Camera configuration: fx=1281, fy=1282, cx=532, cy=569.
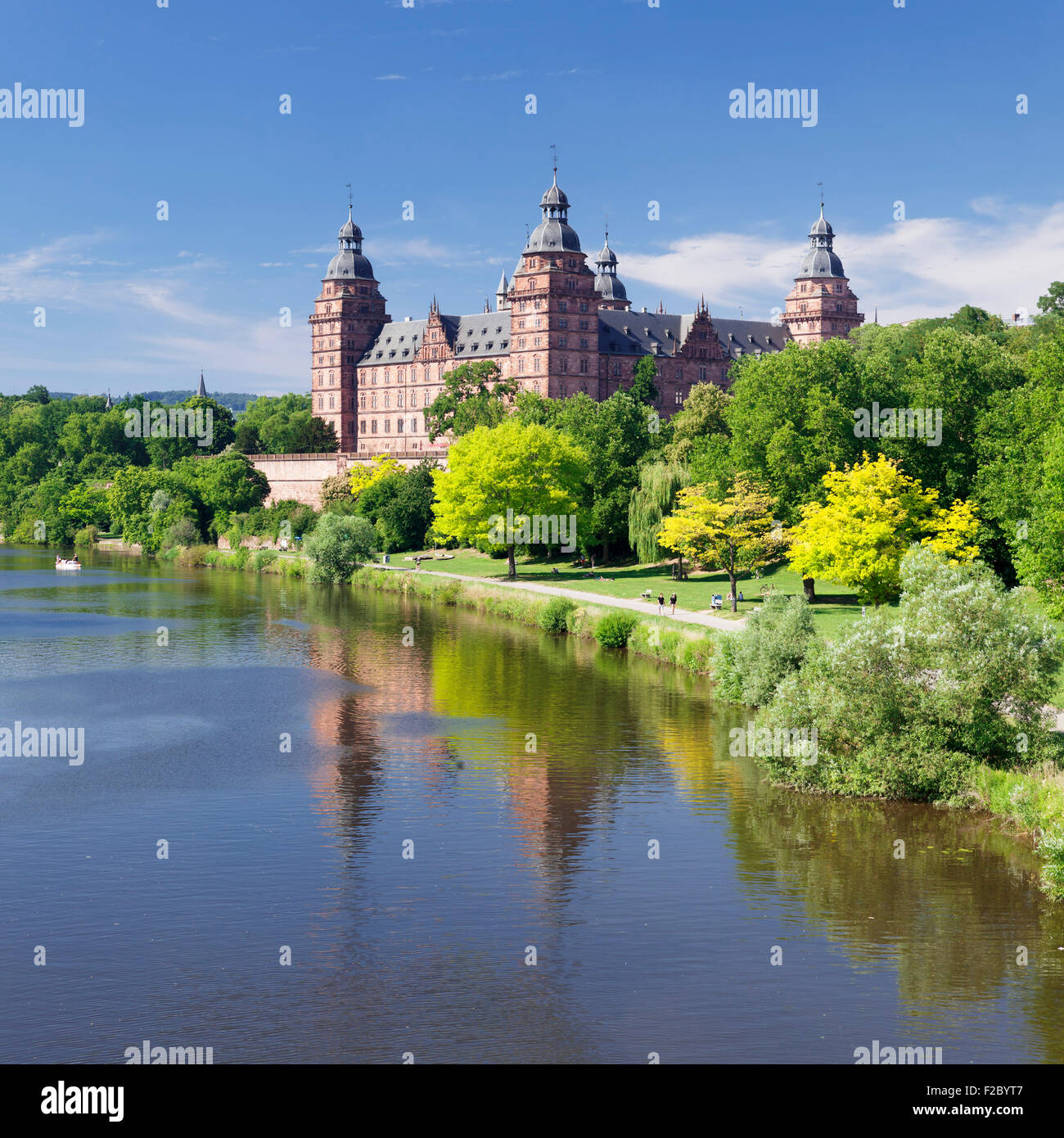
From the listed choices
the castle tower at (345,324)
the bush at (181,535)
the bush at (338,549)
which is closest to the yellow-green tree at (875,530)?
the bush at (338,549)

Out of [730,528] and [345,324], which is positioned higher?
[345,324]

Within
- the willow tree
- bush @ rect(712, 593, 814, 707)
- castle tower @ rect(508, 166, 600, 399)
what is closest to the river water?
bush @ rect(712, 593, 814, 707)

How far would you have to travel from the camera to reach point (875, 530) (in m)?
49.7

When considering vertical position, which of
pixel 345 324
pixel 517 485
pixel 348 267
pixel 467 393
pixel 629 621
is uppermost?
pixel 348 267

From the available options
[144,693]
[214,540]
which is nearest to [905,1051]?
[144,693]

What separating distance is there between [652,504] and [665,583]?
5515mm

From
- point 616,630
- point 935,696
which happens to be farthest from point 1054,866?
point 616,630

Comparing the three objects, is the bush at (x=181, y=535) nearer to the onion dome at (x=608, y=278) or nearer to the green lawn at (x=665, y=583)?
the green lawn at (x=665, y=583)

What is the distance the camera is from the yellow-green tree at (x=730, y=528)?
61156mm

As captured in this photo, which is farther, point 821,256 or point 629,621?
point 821,256

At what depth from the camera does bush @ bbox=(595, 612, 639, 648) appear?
2073 inches

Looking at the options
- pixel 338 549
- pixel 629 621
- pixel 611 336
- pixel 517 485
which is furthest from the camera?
pixel 611 336

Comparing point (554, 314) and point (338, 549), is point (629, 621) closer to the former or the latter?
point (338, 549)
